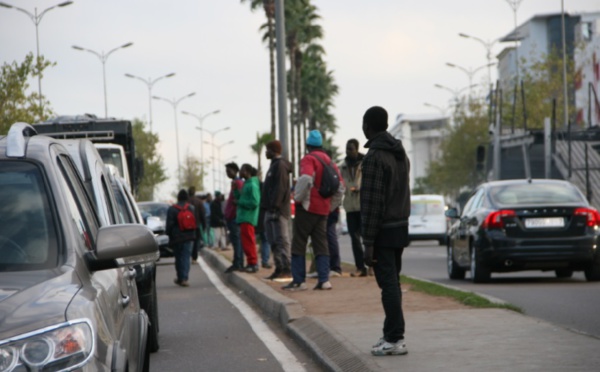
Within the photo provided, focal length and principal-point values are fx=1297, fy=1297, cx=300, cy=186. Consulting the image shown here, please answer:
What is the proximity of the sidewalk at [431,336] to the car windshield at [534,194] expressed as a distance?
4.08 metres

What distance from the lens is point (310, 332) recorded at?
11375 mm

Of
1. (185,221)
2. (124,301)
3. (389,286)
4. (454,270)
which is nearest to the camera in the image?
(124,301)

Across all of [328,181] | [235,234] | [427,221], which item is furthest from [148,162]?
[328,181]

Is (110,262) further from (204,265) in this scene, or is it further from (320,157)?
(204,265)

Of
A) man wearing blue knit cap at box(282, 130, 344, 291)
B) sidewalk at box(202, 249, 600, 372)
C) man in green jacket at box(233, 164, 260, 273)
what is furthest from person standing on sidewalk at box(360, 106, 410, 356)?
man in green jacket at box(233, 164, 260, 273)

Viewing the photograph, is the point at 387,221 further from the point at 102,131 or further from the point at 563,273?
the point at 102,131

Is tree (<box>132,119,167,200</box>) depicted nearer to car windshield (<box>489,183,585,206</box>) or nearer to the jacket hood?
car windshield (<box>489,183,585,206</box>)

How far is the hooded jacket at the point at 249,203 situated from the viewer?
21.5 metres

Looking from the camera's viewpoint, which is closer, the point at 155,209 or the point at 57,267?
the point at 57,267

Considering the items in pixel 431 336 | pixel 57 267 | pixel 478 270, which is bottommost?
pixel 478 270

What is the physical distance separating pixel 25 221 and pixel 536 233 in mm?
13794

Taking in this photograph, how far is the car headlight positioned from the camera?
4133 mm

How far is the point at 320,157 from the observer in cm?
1627

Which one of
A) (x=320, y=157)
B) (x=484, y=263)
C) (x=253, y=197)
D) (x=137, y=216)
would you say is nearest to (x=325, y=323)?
(x=137, y=216)
